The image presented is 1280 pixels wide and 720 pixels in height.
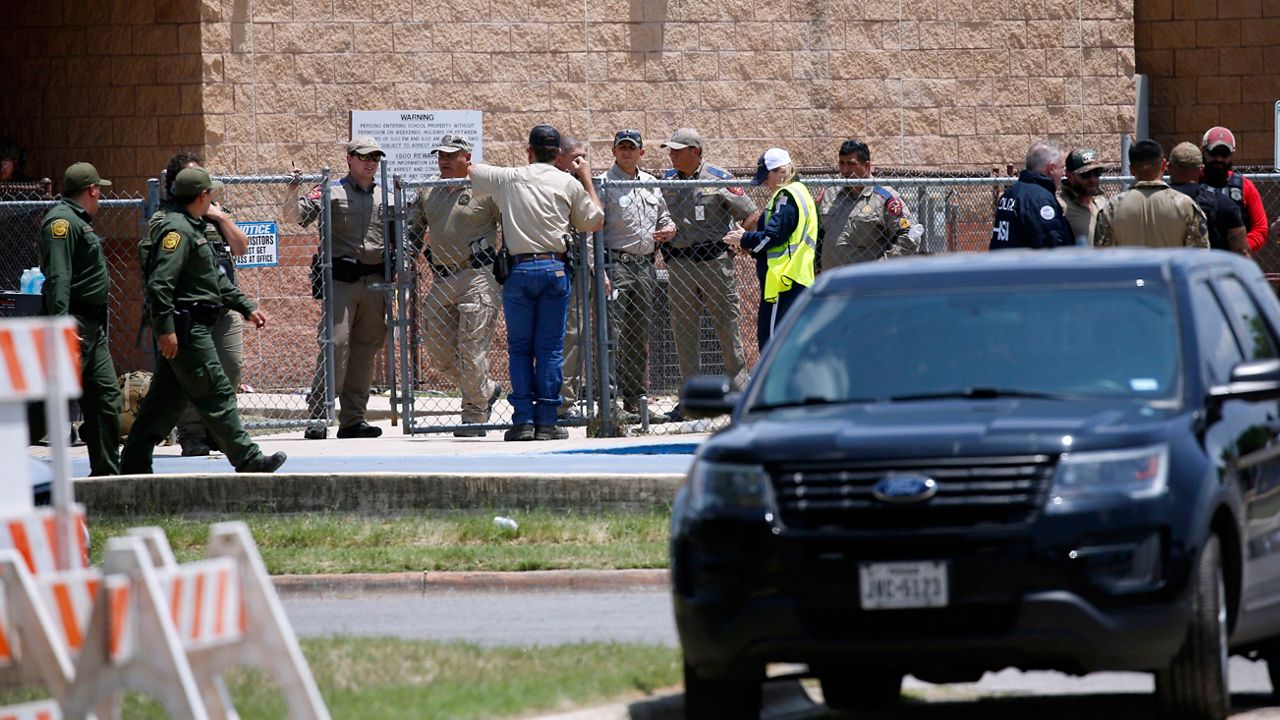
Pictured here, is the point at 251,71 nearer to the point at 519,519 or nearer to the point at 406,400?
the point at 406,400

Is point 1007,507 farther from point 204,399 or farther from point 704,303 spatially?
point 704,303

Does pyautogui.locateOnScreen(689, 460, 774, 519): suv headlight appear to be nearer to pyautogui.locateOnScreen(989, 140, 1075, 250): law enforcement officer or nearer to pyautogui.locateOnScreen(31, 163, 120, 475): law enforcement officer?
pyautogui.locateOnScreen(989, 140, 1075, 250): law enforcement officer

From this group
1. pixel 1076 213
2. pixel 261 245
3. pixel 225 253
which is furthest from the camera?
pixel 261 245

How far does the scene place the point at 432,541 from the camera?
11789mm

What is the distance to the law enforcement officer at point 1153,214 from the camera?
43.4ft

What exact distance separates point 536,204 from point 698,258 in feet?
6.17

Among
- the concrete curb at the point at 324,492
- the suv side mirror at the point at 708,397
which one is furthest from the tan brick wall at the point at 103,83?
the suv side mirror at the point at 708,397

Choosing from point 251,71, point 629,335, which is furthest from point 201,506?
point 251,71

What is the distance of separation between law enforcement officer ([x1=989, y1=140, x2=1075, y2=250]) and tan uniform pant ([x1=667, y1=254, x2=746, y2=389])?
3.39 meters

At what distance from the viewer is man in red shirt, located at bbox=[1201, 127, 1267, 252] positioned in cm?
1455

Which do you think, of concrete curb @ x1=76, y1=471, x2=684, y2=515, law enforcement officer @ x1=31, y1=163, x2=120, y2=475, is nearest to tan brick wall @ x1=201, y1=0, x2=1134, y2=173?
law enforcement officer @ x1=31, y1=163, x2=120, y2=475

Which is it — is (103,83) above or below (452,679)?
above

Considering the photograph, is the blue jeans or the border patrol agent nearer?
the border patrol agent

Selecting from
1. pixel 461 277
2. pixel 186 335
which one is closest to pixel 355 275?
pixel 461 277
